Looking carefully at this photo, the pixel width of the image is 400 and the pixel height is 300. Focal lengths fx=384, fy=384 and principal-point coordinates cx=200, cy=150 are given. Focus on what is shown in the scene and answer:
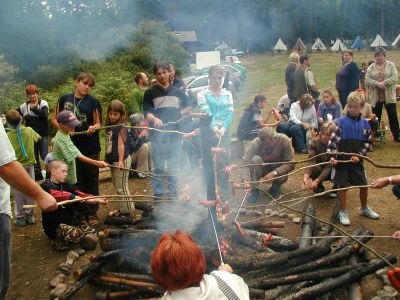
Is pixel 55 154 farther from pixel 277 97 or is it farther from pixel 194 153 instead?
pixel 277 97

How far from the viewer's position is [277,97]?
1702 centimetres

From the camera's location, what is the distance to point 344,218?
5289 millimetres

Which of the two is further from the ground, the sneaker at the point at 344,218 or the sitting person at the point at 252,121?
the sitting person at the point at 252,121

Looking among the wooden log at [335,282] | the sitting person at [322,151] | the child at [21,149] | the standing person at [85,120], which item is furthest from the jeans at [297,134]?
the child at [21,149]

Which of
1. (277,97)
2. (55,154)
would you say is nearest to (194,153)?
(55,154)

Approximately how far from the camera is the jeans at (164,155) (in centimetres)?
619

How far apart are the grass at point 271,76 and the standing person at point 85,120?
6445 millimetres

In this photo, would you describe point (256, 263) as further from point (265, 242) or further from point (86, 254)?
point (86, 254)

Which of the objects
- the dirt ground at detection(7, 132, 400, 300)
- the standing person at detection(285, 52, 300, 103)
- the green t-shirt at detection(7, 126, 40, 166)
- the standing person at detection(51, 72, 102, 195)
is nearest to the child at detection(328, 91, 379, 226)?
the dirt ground at detection(7, 132, 400, 300)

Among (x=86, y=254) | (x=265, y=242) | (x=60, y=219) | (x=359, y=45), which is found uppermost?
(x=359, y=45)

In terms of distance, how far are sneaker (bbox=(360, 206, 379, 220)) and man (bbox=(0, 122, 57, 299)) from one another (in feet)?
14.6

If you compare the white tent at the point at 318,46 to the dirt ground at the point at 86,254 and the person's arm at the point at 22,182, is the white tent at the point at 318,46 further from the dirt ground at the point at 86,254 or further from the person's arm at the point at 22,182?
the person's arm at the point at 22,182

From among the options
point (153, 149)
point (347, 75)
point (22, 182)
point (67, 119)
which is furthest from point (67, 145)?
point (347, 75)

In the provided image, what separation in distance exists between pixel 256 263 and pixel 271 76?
71.0 feet
